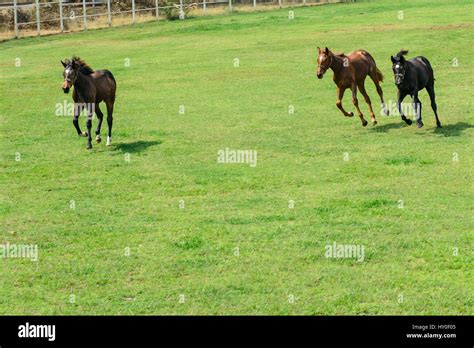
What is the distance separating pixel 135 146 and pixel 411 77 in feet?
23.8

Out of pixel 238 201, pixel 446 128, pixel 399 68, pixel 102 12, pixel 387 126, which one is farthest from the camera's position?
pixel 102 12

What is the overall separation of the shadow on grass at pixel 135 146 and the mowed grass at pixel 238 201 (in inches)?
2.1

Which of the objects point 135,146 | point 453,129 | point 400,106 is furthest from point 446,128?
point 135,146

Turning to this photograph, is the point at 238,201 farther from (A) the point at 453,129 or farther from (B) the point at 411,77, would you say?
(A) the point at 453,129

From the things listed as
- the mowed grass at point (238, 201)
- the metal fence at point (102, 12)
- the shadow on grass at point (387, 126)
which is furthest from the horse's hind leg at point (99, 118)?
the metal fence at point (102, 12)

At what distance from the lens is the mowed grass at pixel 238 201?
12.4 meters

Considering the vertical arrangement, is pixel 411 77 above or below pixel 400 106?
above

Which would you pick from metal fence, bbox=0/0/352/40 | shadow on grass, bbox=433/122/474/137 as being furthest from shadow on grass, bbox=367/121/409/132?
metal fence, bbox=0/0/352/40

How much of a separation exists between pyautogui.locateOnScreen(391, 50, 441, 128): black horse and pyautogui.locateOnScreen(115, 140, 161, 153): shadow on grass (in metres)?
6.45

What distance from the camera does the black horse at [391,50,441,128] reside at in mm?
21375

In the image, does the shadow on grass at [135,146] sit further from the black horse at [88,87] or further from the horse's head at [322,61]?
the horse's head at [322,61]

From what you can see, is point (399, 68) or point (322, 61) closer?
point (399, 68)

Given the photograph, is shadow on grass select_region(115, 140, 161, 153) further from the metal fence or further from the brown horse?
the metal fence

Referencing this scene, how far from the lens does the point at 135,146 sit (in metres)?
22.9
